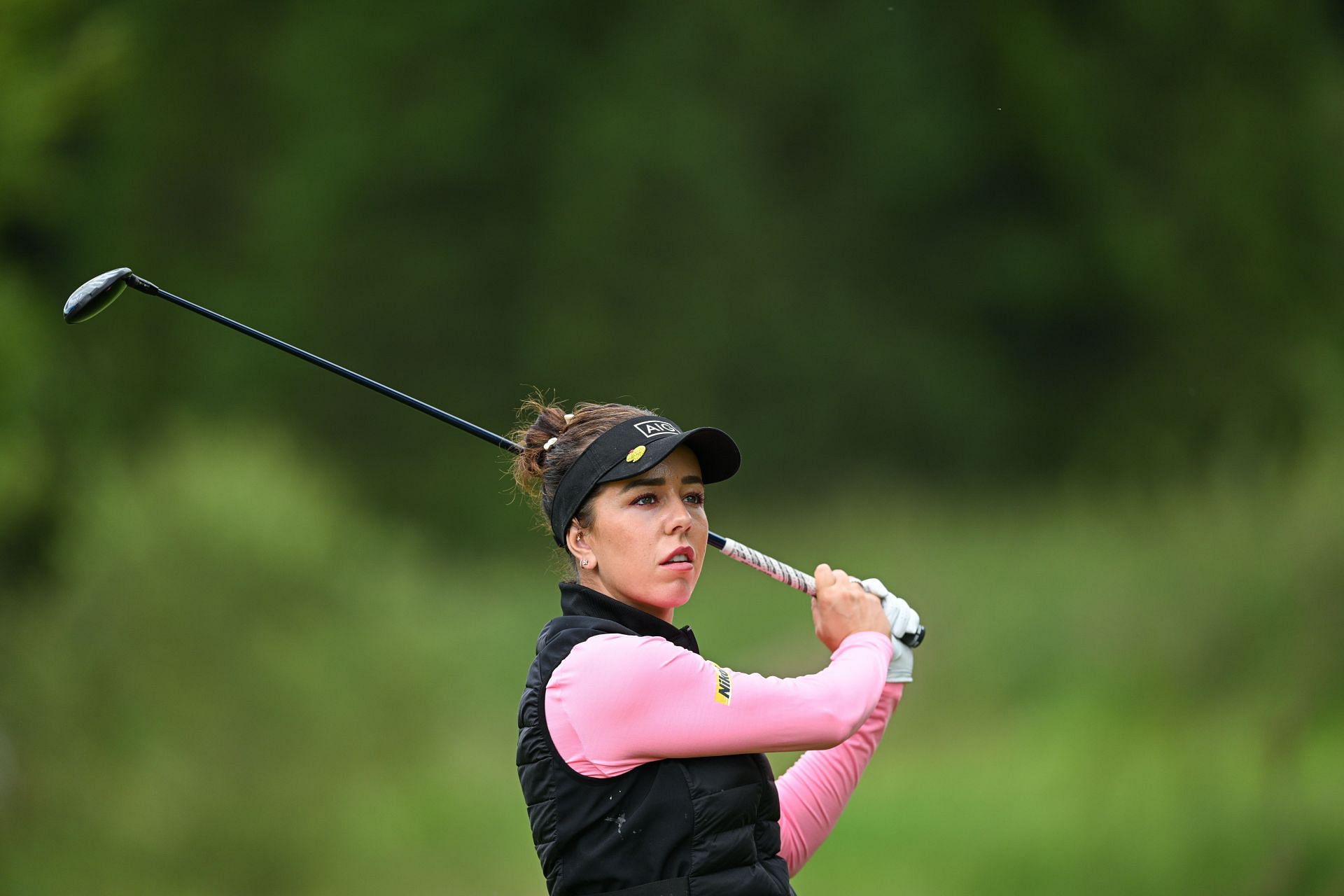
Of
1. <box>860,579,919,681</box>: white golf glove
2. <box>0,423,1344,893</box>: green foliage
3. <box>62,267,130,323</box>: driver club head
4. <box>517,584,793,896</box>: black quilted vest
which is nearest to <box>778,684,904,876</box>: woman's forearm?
<box>860,579,919,681</box>: white golf glove

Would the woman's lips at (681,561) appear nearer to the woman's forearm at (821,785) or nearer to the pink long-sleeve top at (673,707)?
the pink long-sleeve top at (673,707)

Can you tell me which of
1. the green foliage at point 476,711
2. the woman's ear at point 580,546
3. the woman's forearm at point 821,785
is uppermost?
the woman's ear at point 580,546

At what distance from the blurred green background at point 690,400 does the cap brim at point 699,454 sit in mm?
2938

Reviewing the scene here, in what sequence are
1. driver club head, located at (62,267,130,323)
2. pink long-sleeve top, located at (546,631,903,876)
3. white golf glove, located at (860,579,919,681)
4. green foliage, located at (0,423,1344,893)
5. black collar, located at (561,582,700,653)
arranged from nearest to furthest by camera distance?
pink long-sleeve top, located at (546,631,903,876)
black collar, located at (561,582,700,653)
white golf glove, located at (860,579,919,681)
driver club head, located at (62,267,130,323)
green foliage, located at (0,423,1344,893)

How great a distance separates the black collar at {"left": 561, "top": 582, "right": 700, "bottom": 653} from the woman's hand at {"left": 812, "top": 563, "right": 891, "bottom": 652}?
0.15 meters

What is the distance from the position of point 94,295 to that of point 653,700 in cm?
109

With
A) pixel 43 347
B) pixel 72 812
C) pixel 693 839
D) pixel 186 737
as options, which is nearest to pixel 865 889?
pixel 186 737

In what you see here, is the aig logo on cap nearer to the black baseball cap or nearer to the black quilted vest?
the black baseball cap

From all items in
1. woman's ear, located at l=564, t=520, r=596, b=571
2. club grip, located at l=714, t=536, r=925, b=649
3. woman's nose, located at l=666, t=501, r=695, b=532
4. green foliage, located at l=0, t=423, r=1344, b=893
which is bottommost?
green foliage, located at l=0, t=423, r=1344, b=893

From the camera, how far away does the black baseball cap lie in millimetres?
1623

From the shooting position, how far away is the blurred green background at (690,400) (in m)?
5.10

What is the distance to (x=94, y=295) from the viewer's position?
207 cm

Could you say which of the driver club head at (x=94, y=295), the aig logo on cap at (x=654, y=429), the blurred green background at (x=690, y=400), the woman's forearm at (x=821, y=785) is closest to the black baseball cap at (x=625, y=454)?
the aig logo on cap at (x=654, y=429)

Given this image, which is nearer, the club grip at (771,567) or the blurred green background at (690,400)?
the club grip at (771,567)
